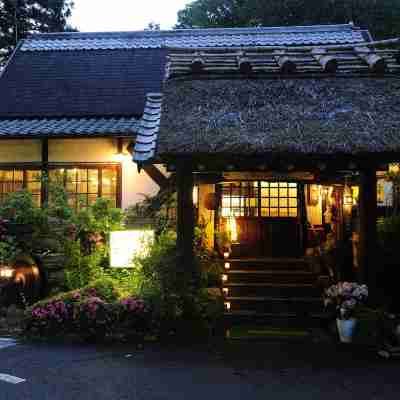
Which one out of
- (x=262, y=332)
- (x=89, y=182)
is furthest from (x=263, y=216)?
(x=262, y=332)

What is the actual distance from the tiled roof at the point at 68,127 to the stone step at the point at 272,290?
4.79m

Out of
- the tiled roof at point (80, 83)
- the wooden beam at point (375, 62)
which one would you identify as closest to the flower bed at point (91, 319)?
the wooden beam at point (375, 62)

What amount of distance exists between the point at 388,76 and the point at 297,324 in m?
5.01

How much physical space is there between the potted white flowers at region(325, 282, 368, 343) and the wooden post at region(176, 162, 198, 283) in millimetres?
2417

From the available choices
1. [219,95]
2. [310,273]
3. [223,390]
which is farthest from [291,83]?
[223,390]

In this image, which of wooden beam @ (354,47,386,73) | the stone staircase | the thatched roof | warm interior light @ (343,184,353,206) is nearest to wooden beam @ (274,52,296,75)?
the thatched roof

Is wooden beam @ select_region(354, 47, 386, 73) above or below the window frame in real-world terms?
above

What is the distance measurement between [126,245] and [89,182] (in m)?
4.39

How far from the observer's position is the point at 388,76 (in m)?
9.66

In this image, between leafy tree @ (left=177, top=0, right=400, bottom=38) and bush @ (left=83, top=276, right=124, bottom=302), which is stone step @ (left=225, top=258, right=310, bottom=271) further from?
leafy tree @ (left=177, top=0, right=400, bottom=38)

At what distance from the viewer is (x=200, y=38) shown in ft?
61.6

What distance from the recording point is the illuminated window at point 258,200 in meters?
13.9

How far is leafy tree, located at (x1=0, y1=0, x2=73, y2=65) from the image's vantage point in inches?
977

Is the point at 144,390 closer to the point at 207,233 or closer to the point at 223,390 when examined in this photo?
the point at 223,390
